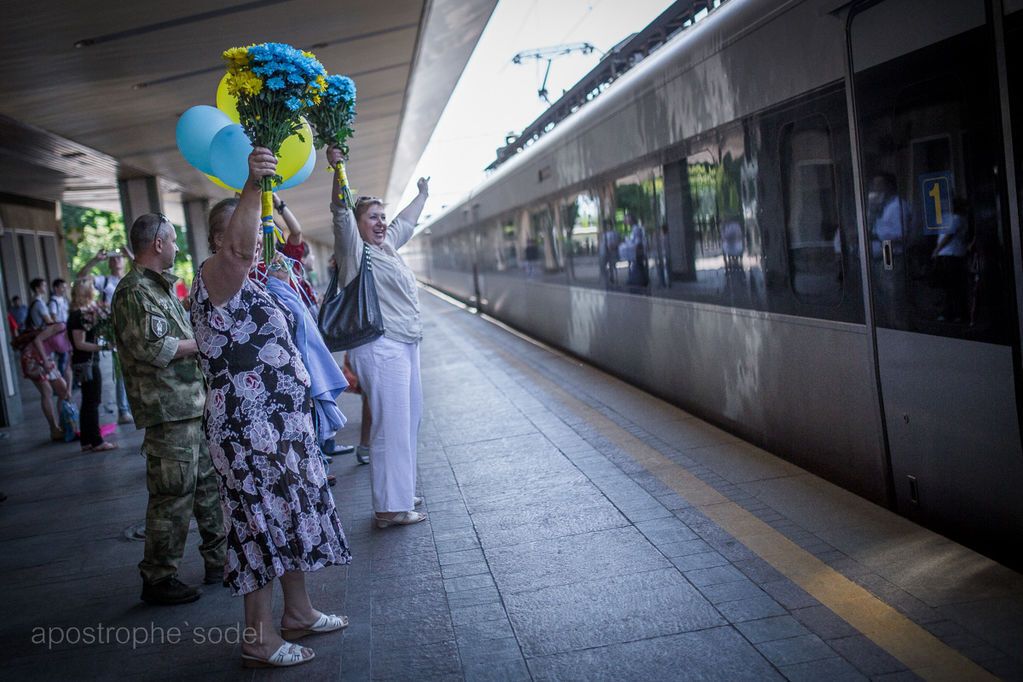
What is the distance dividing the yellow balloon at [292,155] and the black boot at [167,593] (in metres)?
1.97

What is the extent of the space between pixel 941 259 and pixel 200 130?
327 cm

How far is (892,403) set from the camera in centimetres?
462

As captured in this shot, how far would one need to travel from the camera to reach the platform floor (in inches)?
138

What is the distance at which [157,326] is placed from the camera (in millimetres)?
4609

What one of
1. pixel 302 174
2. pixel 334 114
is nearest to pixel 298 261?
pixel 302 174

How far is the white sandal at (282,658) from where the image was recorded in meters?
3.78

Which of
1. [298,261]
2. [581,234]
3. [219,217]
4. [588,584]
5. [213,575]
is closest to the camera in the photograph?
[219,217]

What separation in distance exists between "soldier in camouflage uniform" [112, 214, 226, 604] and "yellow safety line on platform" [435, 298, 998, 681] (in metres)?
2.62

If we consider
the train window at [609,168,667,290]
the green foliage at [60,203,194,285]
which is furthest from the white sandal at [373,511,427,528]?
the green foliage at [60,203,194,285]

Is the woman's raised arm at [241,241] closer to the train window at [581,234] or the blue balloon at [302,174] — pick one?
the blue balloon at [302,174]

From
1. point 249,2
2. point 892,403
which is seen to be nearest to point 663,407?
point 892,403

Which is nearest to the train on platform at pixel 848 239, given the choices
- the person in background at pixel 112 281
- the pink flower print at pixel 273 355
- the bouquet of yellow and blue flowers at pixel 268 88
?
the bouquet of yellow and blue flowers at pixel 268 88

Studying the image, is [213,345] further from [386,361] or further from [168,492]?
[386,361]

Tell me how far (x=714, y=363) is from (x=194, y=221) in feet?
63.7
